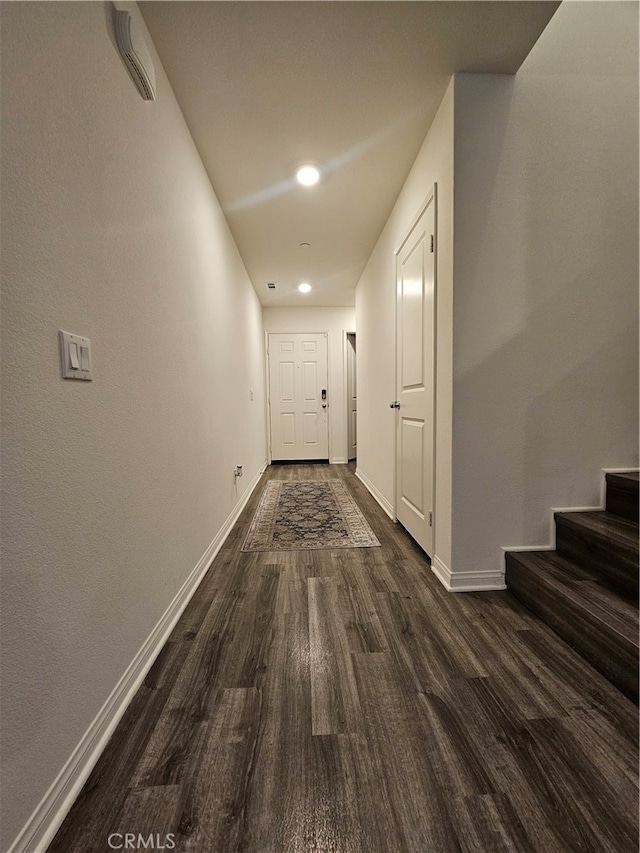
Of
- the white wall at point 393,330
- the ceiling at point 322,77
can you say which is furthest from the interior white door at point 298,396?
the ceiling at point 322,77

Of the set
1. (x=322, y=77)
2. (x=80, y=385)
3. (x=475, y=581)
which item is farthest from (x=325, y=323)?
(x=80, y=385)

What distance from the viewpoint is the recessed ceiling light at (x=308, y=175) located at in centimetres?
214

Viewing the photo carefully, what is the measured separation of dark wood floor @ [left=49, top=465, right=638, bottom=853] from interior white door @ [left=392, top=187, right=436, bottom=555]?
721 millimetres

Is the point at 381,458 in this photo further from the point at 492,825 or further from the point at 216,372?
the point at 492,825

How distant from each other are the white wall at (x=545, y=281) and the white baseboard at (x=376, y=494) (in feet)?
3.95

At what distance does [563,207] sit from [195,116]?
72.1 inches

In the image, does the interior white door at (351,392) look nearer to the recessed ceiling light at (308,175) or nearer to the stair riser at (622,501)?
the recessed ceiling light at (308,175)

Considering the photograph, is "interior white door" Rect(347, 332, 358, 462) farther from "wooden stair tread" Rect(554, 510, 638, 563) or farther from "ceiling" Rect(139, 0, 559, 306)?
"wooden stair tread" Rect(554, 510, 638, 563)

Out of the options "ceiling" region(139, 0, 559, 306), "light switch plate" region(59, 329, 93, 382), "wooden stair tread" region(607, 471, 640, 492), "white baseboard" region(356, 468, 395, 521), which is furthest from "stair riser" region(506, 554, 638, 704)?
"ceiling" region(139, 0, 559, 306)

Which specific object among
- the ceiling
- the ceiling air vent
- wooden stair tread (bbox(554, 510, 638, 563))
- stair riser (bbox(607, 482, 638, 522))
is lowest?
wooden stair tread (bbox(554, 510, 638, 563))

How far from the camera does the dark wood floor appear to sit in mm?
731

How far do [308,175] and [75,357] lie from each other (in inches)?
79.8

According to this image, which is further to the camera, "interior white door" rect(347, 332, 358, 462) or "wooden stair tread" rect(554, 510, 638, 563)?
"interior white door" rect(347, 332, 358, 462)

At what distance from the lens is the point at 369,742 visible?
920mm
